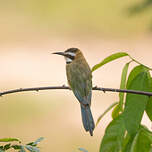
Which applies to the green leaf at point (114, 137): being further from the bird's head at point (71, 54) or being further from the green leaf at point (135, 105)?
the bird's head at point (71, 54)

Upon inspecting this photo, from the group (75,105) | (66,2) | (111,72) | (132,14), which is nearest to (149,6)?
(132,14)

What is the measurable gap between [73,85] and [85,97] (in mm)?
140

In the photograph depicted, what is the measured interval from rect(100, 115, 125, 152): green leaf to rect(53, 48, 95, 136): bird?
44 centimetres

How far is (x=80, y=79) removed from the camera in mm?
2191

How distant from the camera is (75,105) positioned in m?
9.24

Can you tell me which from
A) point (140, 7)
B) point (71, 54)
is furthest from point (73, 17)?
point (71, 54)

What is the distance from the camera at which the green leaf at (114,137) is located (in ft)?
4.43

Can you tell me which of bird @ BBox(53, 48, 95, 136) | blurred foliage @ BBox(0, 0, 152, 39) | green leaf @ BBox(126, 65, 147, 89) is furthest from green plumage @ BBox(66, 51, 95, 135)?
blurred foliage @ BBox(0, 0, 152, 39)

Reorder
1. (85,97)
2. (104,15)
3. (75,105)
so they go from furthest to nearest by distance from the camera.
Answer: (104,15) → (75,105) → (85,97)

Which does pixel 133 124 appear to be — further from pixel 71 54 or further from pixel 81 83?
pixel 71 54

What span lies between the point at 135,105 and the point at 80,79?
89cm

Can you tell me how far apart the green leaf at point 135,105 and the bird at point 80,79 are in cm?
50

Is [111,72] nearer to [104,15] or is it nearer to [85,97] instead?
[104,15]

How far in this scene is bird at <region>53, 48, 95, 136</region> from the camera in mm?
2062
